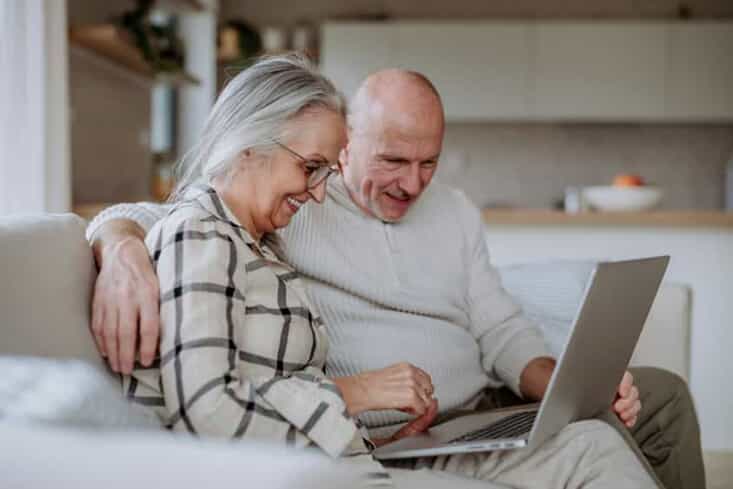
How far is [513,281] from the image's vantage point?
2662mm

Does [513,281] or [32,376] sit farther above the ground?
[32,376]

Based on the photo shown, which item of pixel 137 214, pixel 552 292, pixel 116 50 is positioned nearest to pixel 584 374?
pixel 137 214

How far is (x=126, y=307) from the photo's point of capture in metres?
1.27

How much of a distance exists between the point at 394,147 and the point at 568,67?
14.2ft

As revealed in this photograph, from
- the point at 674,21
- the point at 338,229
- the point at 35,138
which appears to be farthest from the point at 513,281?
the point at 674,21

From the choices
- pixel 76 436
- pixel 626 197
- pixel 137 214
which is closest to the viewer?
pixel 76 436

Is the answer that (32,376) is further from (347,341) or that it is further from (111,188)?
(111,188)

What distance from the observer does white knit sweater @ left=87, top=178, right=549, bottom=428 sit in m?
1.95

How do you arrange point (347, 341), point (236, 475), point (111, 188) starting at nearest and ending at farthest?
point (236, 475), point (347, 341), point (111, 188)

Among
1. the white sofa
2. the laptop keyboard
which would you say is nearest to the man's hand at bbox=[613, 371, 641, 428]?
the laptop keyboard

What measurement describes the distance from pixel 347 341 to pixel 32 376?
3.50 feet

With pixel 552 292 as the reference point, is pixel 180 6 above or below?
above

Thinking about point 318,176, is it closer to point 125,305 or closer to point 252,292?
point 252,292

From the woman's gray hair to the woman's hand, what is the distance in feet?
1.29
